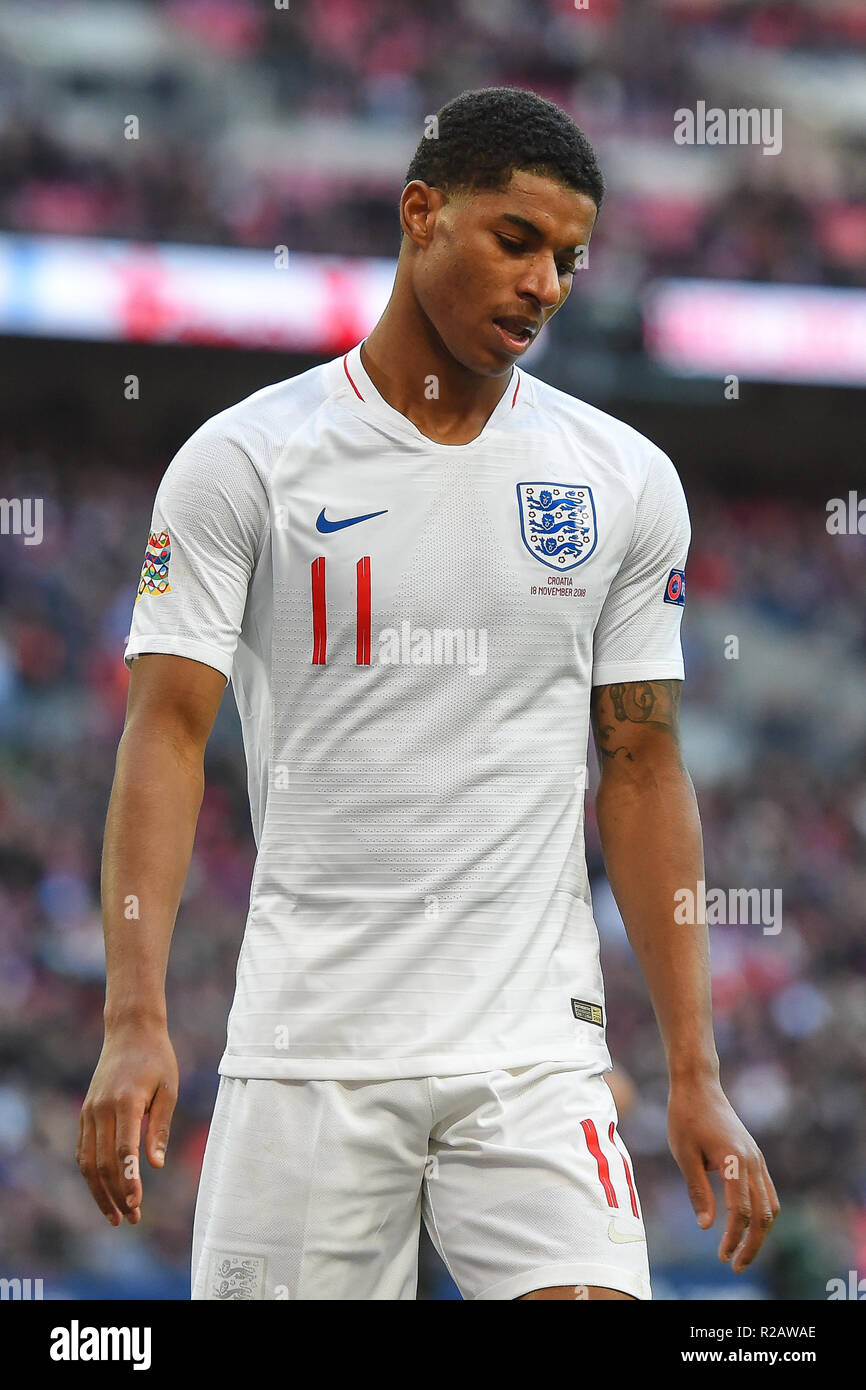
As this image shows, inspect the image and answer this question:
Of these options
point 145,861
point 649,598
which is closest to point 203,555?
point 145,861

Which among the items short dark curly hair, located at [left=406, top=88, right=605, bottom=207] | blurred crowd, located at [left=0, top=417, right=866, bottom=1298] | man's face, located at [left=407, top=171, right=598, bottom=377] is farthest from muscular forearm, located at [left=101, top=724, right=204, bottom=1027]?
blurred crowd, located at [left=0, top=417, right=866, bottom=1298]

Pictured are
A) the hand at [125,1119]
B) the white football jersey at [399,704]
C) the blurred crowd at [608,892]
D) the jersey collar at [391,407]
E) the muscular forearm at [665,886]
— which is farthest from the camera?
the blurred crowd at [608,892]

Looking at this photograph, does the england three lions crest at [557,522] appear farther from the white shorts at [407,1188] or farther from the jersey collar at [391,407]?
the white shorts at [407,1188]

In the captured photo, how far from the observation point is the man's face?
250 centimetres

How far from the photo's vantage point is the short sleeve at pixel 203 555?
249 cm

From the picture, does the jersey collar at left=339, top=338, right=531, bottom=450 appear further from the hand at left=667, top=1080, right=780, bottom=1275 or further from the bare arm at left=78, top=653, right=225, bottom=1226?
the hand at left=667, top=1080, right=780, bottom=1275

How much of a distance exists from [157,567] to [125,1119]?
0.83 metres

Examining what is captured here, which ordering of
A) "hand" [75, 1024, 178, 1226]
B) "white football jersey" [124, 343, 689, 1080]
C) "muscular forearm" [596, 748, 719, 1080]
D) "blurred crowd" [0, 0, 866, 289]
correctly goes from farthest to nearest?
"blurred crowd" [0, 0, 866, 289] < "muscular forearm" [596, 748, 719, 1080] < "white football jersey" [124, 343, 689, 1080] < "hand" [75, 1024, 178, 1226]

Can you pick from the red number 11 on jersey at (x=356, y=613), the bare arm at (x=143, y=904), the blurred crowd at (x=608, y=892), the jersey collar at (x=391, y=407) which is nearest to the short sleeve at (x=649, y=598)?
the jersey collar at (x=391, y=407)

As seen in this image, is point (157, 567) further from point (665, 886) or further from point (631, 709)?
point (665, 886)

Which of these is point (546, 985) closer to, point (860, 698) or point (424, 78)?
point (860, 698)

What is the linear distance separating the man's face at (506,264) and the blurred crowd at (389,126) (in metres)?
13.0

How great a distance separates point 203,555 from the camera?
2.52 metres

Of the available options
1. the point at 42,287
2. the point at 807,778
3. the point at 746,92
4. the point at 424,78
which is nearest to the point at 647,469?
the point at 807,778
